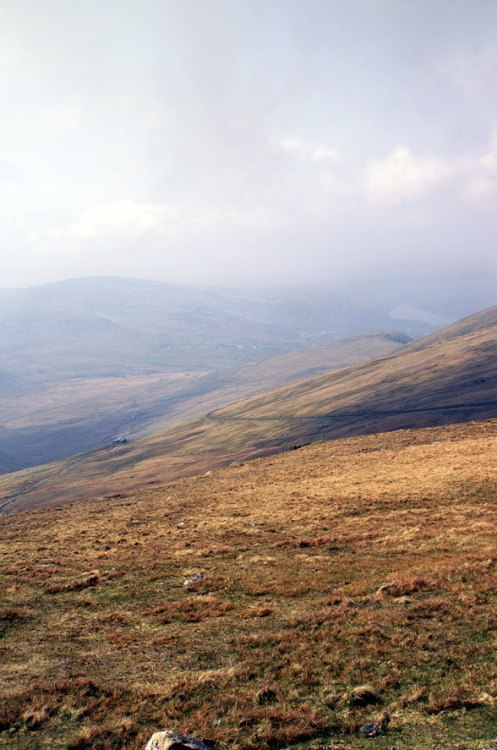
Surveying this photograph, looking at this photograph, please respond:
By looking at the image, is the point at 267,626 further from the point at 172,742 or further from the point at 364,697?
the point at 172,742

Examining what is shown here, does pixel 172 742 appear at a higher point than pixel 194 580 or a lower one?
higher

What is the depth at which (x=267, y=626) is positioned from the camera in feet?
63.4

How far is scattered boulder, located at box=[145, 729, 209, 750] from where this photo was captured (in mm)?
11062

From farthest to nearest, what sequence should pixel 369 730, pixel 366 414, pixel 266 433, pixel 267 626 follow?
pixel 366 414, pixel 266 433, pixel 267 626, pixel 369 730

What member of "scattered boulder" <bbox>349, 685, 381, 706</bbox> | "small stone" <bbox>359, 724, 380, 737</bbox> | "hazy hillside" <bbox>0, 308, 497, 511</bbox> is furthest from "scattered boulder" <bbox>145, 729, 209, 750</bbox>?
"hazy hillside" <bbox>0, 308, 497, 511</bbox>

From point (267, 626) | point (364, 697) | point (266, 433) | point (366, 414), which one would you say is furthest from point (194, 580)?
point (366, 414)

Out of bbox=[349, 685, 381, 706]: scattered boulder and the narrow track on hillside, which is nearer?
bbox=[349, 685, 381, 706]: scattered boulder

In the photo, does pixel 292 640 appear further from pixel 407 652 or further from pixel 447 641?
pixel 447 641

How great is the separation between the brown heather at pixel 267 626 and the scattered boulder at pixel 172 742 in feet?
2.86

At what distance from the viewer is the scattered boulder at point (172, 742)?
1106 centimetres

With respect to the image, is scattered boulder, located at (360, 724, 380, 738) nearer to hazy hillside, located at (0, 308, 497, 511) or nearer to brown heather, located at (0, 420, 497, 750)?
brown heather, located at (0, 420, 497, 750)

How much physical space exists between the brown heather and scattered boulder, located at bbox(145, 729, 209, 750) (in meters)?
0.87

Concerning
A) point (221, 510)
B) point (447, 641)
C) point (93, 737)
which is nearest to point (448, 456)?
point (221, 510)

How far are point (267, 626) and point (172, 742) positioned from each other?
28.8 feet
